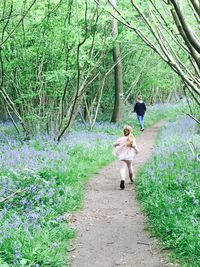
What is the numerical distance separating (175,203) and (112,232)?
128cm

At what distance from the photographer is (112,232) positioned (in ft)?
23.0

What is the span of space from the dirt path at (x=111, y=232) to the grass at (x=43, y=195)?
270mm

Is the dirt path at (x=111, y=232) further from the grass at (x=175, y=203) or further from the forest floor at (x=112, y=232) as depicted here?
the grass at (x=175, y=203)

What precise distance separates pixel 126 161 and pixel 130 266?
15.2ft

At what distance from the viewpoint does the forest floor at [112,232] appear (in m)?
5.94

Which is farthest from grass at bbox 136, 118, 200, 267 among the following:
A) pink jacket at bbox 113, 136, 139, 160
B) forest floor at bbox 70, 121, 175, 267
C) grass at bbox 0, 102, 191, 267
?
grass at bbox 0, 102, 191, 267

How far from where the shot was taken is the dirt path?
5941 millimetres

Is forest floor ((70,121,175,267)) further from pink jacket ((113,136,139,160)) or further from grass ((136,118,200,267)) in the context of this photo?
pink jacket ((113,136,139,160))

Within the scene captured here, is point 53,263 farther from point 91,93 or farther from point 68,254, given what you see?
point 91,93

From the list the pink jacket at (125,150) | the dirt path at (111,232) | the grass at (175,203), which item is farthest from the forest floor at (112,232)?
the pink jacket at (125,150)

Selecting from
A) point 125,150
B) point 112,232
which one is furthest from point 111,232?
point 125,150

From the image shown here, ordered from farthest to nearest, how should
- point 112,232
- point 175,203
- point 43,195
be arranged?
point 43,195, point 175,203, point 112,232

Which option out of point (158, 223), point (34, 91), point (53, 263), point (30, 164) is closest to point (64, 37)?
point (34, 91)

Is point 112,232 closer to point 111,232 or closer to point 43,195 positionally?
point 111,232
